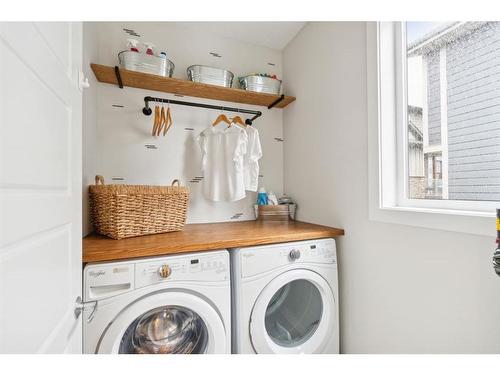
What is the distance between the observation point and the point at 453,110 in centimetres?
107

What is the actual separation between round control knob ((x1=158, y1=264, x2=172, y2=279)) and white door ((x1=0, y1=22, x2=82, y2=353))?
294mm

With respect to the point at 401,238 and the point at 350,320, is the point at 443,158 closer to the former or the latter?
the point at 401,238

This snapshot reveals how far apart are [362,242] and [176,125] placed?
4.86 ft

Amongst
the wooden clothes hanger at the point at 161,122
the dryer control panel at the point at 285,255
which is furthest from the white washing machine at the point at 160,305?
the wooden clothes hanger at the point at 161,122

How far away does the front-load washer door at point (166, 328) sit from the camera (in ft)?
3.27

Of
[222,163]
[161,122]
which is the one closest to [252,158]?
[222,163]

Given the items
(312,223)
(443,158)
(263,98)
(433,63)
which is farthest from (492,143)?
(263,98)

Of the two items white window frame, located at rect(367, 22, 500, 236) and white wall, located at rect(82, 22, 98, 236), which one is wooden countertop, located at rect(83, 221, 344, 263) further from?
white window frame, located at rect(367, 22, 500, 236)

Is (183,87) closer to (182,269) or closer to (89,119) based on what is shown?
(89,119)

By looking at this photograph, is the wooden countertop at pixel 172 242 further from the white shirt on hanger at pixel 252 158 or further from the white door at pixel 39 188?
the white shirt on hanger at pixel 252 158

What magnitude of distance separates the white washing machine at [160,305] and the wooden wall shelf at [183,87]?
112 cm

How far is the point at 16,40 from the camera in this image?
1.59 ft

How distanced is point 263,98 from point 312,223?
102cm

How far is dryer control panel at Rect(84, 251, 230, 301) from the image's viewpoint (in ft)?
3.20
